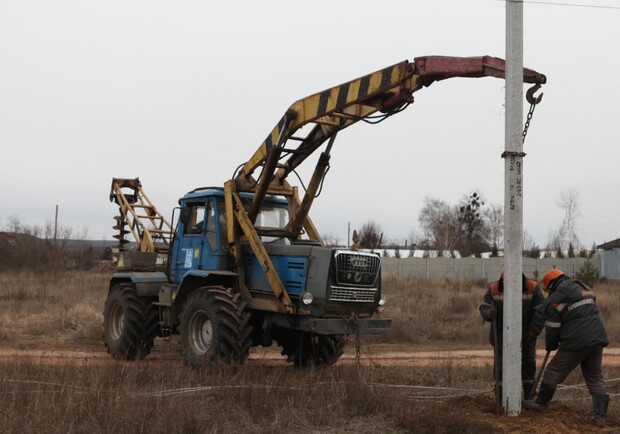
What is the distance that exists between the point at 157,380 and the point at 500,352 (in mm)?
4399

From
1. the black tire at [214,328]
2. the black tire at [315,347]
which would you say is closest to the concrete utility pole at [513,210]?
the black tire at [214,328]

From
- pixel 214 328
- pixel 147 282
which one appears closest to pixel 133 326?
pixel 147 282

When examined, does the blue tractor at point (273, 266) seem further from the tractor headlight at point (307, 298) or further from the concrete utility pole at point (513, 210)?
the concrete utility pole at point (513, 210)

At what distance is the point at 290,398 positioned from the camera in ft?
27.4

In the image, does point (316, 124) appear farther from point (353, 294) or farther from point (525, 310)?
point (525, 310)

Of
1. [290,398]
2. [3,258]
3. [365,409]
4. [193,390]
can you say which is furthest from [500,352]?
[3,258]

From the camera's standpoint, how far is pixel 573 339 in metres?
8.17

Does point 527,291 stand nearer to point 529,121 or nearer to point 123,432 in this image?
point 529,121

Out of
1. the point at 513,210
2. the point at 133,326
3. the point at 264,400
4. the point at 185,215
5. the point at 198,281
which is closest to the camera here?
the point at 513,210

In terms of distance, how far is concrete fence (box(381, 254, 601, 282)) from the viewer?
4406 centimetres

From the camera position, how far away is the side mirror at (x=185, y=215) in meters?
12.7

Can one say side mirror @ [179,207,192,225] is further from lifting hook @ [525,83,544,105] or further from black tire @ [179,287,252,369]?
lifting hook @ [525,83,544,105]

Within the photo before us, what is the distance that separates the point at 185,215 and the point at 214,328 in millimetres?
2536

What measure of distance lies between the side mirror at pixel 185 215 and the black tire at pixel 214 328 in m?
1.52
